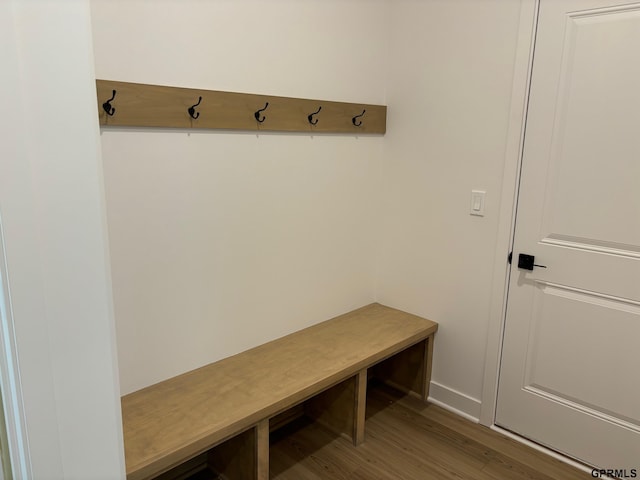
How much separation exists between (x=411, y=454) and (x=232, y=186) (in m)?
1.52

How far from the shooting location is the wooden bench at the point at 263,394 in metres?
1.62

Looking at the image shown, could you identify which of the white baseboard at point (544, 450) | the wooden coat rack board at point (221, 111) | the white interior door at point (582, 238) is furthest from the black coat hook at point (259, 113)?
the white baseboard at point (544, 450)

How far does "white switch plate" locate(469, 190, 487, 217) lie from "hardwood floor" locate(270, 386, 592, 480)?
1.12 metres

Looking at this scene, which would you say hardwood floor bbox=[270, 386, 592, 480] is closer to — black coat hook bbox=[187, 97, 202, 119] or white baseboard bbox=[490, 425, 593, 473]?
white baseboard bbox=[490, 425, 593, 473]

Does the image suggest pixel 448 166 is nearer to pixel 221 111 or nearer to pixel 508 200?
pixel 508 200

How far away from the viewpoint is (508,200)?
89.1 inches

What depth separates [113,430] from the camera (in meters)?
1.06

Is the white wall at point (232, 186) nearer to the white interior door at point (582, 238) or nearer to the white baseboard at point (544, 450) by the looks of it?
the white interior door at point (582, 238)

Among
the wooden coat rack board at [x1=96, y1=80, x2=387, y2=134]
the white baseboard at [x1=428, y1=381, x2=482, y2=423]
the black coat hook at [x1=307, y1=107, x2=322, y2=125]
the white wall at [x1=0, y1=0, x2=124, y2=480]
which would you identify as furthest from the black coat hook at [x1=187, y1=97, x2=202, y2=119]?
the white baseboard at [x1=428, y1=381, x2=482, y2=423]

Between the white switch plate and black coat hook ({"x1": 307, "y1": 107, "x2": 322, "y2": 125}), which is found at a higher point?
black coat hook ({"x1": 307, "y1": 107, "x2": 322, "y2": 125})

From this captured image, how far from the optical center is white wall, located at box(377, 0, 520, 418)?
90.0 inches

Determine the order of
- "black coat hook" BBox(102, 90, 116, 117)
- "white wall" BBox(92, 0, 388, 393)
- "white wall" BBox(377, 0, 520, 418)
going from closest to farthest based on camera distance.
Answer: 1. "black coat hook" BBox(102, 90, 116, 117)
2. "white wall" BBox(92, 0, 388, 393)
3. "white wall" BBox(377, 0, 520, 418)

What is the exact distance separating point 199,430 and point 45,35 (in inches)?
51.3

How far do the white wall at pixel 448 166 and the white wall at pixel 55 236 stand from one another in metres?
1.89
